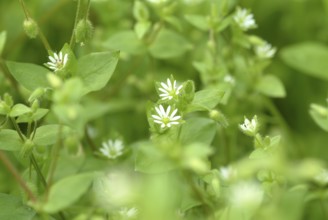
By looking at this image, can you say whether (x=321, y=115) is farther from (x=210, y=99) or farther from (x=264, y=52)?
(x=264, y=52)

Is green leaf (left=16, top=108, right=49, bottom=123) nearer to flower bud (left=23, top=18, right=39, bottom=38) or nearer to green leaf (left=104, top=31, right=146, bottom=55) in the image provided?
flower bud (left=23, top=18, right=39, bottom=38)

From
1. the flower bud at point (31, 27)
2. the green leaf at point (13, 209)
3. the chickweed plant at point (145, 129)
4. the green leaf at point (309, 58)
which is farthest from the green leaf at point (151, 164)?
the green leaf at point (309, 58)

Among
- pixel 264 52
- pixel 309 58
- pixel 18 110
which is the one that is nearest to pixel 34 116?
pixel 18 110

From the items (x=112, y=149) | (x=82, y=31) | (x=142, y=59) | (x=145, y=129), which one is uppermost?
(x=82, y=31)

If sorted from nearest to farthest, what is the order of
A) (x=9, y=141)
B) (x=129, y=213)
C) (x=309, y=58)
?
1. (x=129, y=213)
2. (x=9, y=141)
3. (x=309, y=58)

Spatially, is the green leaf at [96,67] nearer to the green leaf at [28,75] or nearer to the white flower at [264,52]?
the green leaf at [28,75]

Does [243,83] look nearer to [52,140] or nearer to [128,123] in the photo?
[128,123]

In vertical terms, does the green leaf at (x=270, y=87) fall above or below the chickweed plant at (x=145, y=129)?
below

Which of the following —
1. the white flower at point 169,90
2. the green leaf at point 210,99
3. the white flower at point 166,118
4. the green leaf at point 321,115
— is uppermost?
the white flower at point 169,90

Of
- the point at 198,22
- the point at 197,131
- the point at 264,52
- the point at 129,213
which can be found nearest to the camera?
the point at 129,213
